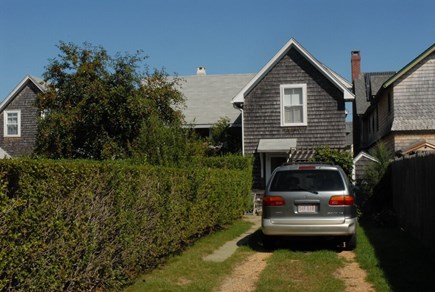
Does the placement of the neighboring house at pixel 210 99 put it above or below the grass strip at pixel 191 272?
above

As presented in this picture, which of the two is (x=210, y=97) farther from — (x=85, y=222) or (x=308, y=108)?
(x=85, y=222)

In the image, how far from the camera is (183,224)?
401 inches

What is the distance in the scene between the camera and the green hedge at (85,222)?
486 centimetres

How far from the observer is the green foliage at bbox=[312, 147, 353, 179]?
20797 mm

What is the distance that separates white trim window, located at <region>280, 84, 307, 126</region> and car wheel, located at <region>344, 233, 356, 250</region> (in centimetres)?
1317

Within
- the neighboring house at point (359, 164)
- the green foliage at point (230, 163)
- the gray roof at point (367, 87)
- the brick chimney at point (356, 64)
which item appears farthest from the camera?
the brick chimney at point (356, 64)

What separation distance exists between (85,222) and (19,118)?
90.0 ft

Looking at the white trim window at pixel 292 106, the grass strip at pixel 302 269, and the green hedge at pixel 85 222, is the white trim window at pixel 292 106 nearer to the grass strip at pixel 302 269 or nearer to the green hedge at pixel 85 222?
the grass strip at pixel 302 269

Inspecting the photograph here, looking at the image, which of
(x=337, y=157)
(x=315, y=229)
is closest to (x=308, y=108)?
(x=337, y=157)

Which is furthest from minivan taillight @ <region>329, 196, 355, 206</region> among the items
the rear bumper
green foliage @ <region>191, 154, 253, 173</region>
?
green foliage @ <region>191, 154, 253, 173</region>

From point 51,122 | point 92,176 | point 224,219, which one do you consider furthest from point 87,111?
point 92,176

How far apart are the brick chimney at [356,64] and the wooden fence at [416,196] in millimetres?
30599

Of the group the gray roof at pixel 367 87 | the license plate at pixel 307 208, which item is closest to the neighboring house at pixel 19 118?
the gray roof at pixel 367 87

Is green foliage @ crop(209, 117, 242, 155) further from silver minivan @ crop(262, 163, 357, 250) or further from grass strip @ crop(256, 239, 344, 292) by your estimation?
silver minivan @ crop(262, 163, 357, 250)
